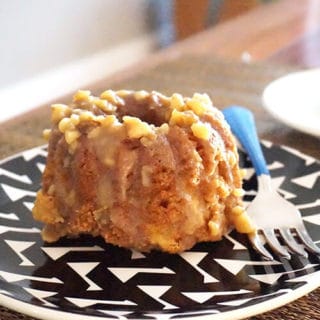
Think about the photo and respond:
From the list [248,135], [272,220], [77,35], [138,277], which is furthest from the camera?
[77,35]

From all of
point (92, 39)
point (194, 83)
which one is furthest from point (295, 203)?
point (92, 39)

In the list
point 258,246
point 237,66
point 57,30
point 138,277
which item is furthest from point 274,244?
point 57,30

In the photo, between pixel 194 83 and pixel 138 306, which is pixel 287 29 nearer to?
pixel 194 83

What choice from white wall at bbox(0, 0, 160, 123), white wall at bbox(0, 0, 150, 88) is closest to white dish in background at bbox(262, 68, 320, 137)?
white wall at bbox(0, 0, 160, 123)

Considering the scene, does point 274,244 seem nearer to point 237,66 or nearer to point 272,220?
point 272,220

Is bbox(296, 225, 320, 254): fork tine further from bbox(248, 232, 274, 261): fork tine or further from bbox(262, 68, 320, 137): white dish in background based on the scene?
bbox(262, 68, 320, 137): white dish in background

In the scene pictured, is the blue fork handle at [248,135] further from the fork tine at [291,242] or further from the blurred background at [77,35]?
the blurred background at [77,35]
